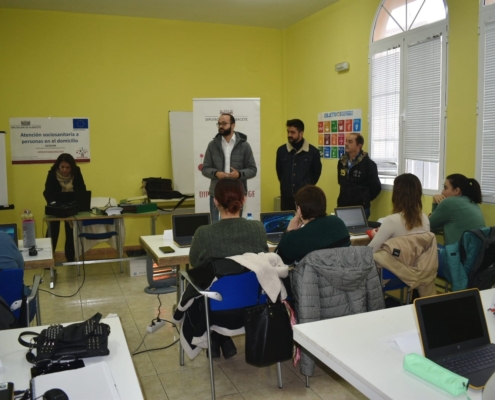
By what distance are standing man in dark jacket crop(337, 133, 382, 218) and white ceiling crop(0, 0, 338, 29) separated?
214cm

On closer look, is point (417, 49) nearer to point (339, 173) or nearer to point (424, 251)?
point (339, 173)

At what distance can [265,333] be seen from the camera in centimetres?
274

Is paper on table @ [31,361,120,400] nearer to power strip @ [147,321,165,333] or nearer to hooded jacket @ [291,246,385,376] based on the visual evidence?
hooded jacket @ [291,246,385,376]

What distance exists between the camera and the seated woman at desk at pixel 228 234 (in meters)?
2.89

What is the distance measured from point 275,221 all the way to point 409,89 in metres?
2.37

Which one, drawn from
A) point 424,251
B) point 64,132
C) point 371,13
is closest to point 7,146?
point 64,132

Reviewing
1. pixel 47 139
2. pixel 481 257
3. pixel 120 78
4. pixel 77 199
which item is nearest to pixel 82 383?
pixel 481 257

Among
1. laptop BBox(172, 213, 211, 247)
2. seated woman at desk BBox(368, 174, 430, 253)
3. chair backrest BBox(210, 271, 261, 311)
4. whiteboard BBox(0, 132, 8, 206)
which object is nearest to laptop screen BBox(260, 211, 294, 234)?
laptop BBox(172, 213, 211, 247)

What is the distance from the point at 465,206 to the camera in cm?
400

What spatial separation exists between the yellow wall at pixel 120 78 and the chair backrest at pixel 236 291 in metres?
4.71

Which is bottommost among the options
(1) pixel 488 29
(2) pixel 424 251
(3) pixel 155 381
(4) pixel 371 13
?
(3) pixel 155 381

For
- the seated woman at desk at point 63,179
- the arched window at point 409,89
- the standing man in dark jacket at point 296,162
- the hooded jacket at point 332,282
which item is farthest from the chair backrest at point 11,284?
the arched window at point 409,89

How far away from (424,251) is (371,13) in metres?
3.44

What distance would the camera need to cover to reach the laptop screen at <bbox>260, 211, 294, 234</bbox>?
397cm
